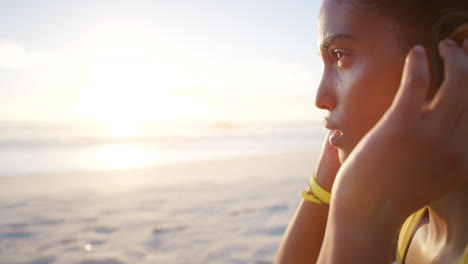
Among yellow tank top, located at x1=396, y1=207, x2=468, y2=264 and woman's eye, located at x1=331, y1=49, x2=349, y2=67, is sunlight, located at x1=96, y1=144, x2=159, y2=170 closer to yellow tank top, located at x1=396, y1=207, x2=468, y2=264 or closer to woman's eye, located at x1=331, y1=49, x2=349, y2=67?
yellow tank top, located at x1=396, y1=207, x2=468, y2=264

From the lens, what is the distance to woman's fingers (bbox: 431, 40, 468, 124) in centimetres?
90

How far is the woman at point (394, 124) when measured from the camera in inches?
35.6

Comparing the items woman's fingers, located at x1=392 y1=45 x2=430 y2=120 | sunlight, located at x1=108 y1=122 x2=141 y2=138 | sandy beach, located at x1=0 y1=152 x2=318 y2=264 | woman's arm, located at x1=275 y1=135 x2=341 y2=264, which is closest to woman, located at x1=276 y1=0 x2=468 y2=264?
woman's fingers, located at x1=392 y1=45 x2=430 y2=120

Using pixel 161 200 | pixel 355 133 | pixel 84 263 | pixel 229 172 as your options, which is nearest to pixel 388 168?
pixel 355 133

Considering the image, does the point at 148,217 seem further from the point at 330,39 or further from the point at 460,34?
the point at 460,34

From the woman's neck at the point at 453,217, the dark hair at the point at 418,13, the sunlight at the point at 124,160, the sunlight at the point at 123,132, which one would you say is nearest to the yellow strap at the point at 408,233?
the woman's neck at the point at 453,217

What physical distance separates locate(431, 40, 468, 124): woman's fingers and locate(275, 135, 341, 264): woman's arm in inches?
42.5

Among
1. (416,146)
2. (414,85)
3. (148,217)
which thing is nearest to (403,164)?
(416,146)

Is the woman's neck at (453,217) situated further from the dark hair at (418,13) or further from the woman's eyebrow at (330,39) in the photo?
the woman's eyebrow at (330,39)

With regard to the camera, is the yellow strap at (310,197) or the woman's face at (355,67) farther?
the yellow strap at (310,197)

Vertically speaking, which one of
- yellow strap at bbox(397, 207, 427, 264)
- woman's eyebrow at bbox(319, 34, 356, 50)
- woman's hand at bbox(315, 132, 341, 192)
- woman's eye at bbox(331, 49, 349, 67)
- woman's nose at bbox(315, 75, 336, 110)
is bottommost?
yellow strap at bbox(397, 207, 427, 264)

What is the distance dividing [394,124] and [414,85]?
0.32 ft

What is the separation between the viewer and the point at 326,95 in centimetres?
136

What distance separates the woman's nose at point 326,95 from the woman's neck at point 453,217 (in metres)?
0.53
